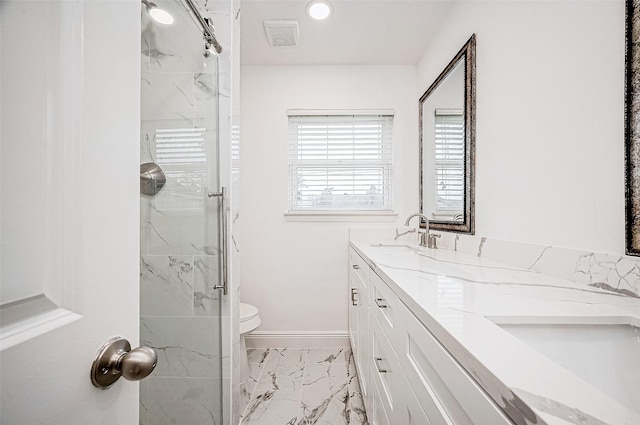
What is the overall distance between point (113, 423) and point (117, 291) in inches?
6.9

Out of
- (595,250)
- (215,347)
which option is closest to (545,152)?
(595,250)

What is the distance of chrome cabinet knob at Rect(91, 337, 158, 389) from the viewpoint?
0.38 meters

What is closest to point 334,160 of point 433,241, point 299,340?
point 433,241

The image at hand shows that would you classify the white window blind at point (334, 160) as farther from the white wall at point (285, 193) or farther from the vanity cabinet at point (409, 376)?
the vanity cabinet at point (409, 376)

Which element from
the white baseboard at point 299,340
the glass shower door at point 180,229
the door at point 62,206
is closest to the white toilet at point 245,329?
the glass shower door at point 180,229

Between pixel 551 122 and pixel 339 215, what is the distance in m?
1.65

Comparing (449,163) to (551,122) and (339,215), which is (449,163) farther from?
(339,215)

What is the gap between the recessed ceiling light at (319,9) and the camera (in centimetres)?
186

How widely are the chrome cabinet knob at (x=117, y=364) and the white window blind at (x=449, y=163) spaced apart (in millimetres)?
1827

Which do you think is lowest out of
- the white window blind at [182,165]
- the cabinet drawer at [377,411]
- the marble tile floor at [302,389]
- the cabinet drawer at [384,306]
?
the marble tile floor at [302,389]

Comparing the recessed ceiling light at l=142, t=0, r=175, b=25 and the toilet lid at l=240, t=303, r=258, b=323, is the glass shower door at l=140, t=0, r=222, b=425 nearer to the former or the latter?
the recessed ceiling light at l=142, t=0, r=175, b=25

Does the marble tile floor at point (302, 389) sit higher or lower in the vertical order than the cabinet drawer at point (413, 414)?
lower

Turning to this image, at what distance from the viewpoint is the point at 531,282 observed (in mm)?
1007

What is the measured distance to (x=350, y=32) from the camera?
2164 mm
